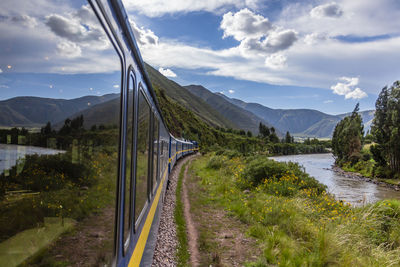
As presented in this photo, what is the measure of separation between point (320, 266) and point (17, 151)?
5593 mm

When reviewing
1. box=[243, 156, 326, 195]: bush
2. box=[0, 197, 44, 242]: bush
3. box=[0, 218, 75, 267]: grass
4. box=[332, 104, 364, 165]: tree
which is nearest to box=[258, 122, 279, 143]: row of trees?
box=[332, 104, 364, 165]: tree

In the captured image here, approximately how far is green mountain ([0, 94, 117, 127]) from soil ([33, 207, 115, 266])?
0.53 meters

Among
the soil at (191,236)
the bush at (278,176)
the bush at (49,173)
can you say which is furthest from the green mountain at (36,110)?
the bush at (278,176)

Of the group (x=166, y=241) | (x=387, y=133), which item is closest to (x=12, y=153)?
(x=166, y=241)

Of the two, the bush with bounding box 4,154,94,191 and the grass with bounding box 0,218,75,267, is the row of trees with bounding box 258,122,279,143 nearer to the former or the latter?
the bush with bounding box 4,154,94,191

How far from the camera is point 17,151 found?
101cm

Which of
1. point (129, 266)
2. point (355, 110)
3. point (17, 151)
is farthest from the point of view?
point (355, 110)

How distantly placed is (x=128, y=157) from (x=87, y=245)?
1.08 metres

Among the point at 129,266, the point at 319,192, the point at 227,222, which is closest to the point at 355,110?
the point at 319,192

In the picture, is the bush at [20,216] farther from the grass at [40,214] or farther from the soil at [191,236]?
the soil at [191,236]

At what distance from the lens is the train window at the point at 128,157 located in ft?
7.95

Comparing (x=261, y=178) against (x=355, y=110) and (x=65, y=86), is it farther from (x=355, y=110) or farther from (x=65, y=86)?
(x=355, y=110)

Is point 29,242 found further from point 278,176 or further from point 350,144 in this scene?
point 350,144

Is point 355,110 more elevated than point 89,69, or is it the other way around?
point 355,110
